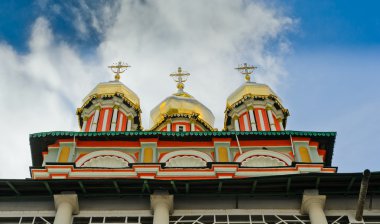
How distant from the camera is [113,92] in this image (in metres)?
33.1

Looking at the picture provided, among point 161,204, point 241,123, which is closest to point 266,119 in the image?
point 241,123

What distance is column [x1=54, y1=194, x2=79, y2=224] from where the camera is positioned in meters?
18.6

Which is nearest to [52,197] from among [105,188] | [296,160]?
[105,188]

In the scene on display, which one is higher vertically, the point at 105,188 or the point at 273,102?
the point at 273,102

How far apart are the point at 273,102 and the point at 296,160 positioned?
7.14 meters

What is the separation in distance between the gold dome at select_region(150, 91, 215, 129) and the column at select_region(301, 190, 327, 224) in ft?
49.9

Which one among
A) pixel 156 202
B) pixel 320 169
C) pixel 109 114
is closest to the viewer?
pixel 156 202

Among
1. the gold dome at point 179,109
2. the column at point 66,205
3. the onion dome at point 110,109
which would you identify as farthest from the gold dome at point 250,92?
the column at point 66,205

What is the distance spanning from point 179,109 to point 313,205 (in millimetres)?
15986

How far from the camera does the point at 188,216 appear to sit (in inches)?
743

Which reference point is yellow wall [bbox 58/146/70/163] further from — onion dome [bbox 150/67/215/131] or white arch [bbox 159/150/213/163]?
onion dome [bbox 150/67/215/131]

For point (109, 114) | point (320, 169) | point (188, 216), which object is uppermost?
point (109, 114)

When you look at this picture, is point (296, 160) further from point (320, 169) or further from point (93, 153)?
point (93, 153)

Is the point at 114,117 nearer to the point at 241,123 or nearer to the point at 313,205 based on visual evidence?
the point at 241,123
